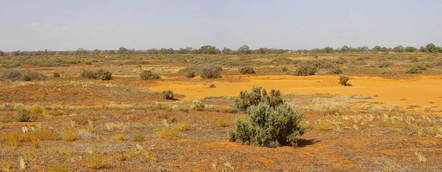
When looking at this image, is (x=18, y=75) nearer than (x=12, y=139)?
No

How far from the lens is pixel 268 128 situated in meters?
11.3

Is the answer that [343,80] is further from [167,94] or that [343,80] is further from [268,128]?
[268,128]

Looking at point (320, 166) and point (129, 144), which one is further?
point (129, 144)

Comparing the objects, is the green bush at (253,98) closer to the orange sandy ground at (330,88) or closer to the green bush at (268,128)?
the green bush at (268,128)

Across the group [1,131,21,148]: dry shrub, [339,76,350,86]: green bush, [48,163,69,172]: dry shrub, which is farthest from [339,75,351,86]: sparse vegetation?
[48,163,69,172]: dry shrub

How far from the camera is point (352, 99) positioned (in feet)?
85.6

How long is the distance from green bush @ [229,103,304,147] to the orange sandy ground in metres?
14.6

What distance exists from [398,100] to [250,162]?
19.6 metres

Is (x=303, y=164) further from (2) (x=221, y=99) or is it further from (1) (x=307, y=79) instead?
(1) (x=307, y=79)

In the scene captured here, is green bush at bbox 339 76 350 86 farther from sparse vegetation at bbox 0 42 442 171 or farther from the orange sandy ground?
sparse vegetation at bbox 0 42 442 171

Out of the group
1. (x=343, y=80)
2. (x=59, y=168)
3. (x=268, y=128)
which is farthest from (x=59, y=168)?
(x=343, y=80)

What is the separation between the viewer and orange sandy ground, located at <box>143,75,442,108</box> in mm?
26578

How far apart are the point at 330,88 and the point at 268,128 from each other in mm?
22735

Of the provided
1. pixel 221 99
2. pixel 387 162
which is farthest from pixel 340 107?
pixel 387 162
